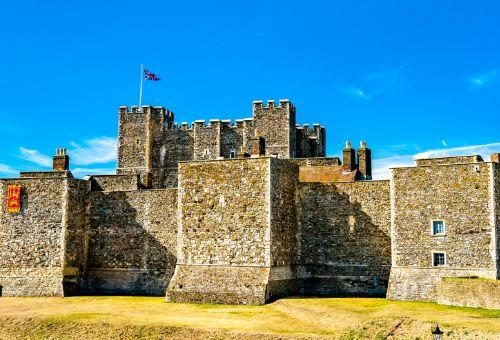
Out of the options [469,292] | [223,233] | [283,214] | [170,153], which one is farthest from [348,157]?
[170,153]

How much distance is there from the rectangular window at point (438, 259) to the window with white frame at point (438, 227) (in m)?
1.11

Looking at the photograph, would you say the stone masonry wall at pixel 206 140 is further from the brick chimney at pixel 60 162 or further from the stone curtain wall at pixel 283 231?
the stone curtain wall at pixel 283 231

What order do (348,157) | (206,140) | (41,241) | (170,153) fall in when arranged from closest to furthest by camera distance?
(41,241) → (348,157) → (206,140) → (170,153)

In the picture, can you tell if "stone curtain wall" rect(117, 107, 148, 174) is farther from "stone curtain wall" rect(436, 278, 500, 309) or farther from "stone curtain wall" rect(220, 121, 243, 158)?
"stone curtain wall" rect(436, 278, 500, 309)

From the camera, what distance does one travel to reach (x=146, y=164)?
202 ft

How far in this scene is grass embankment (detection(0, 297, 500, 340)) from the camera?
1033 inches

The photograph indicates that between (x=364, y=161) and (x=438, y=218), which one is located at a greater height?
(x=364, y=161)

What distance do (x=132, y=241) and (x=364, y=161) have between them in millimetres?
15516

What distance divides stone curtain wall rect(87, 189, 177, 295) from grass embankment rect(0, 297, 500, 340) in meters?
4.95

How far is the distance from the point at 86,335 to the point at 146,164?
1294 inches

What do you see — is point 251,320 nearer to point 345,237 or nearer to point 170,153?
point 345,237

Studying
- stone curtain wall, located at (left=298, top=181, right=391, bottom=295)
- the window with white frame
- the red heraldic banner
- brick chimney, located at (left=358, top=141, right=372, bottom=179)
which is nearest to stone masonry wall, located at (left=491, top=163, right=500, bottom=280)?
the window with white frame

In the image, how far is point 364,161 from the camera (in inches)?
1708

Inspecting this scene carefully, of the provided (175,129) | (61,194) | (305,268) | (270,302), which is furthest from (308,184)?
(175,129)
